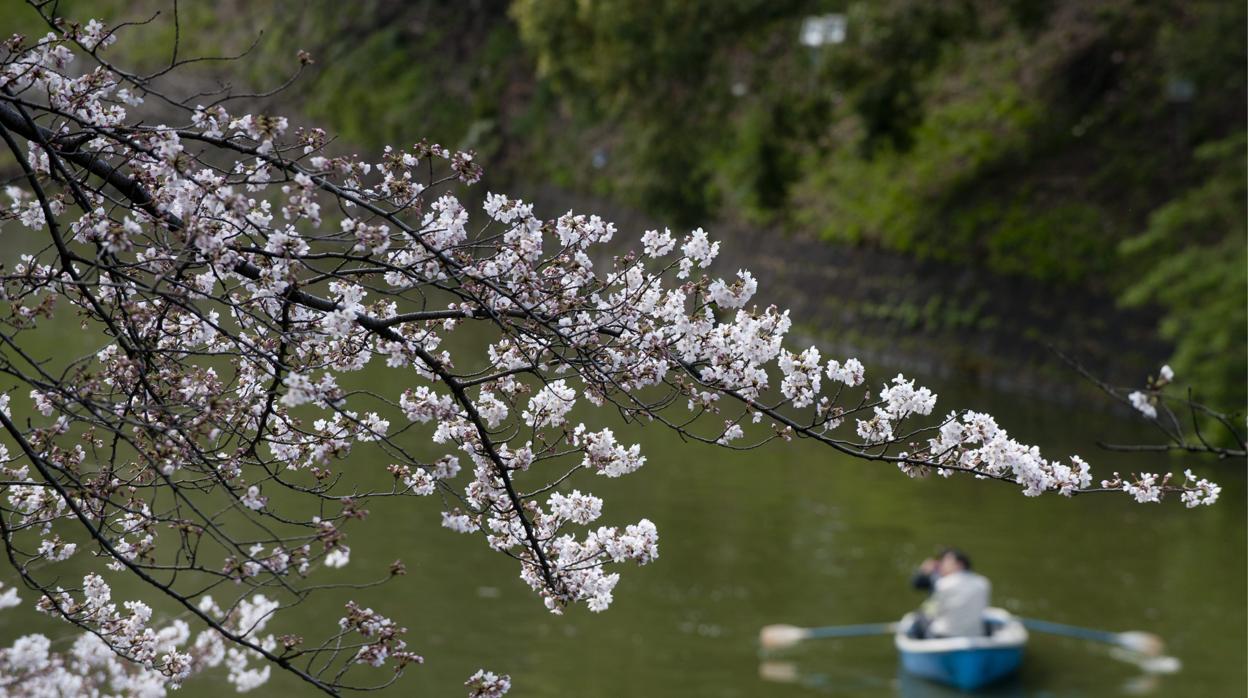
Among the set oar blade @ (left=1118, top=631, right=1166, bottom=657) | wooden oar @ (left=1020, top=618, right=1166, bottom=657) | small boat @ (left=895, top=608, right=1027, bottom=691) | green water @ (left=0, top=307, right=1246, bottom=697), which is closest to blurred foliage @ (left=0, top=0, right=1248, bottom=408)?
green water @ (left=0, top=307, right=1246, bottom=697)

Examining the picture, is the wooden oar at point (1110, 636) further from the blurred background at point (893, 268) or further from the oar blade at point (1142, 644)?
the blurred background at point (893, 268)

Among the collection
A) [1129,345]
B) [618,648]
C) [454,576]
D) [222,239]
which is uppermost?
[1129,345]

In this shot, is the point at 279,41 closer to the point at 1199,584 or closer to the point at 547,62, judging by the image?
the point at 547,62

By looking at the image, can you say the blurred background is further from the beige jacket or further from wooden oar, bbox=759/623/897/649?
the beige jacket

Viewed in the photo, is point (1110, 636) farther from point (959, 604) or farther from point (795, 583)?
point (795, 583)

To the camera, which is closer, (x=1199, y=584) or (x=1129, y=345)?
(x=1199, y=584)

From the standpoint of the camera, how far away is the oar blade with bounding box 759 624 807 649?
1026 cm

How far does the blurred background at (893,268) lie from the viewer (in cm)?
1051

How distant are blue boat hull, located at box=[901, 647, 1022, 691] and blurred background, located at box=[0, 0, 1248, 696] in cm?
15

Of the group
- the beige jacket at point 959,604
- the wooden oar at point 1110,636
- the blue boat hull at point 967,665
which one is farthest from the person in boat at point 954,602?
the wooden oar at point 1110,636

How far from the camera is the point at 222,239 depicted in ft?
10.5

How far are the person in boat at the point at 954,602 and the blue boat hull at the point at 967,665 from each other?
20 cm

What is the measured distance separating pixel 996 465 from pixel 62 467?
6.78 feet

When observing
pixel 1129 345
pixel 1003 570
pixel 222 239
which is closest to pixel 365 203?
pixel 222 239
